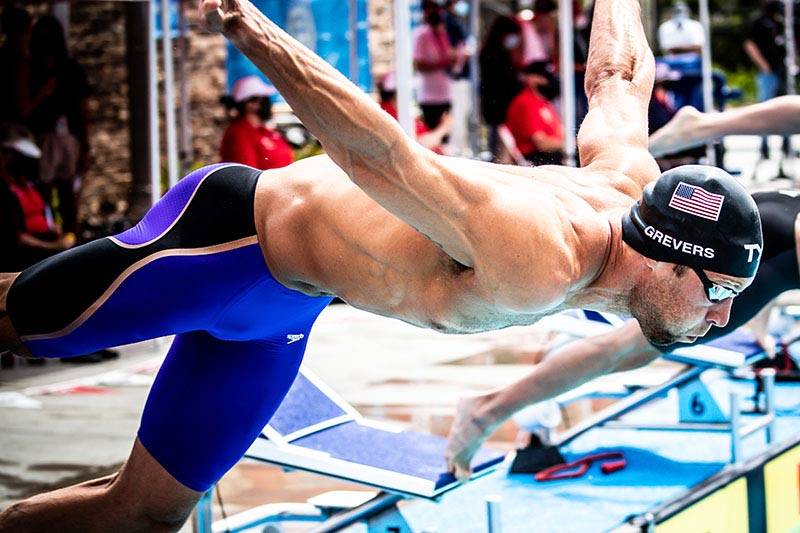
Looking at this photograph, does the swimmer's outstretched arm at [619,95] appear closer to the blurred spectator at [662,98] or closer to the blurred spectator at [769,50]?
the blurred spectator at [662,98]

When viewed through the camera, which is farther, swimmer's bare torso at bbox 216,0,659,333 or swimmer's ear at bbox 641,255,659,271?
swimmer's ear at bbox 641,255,659,271

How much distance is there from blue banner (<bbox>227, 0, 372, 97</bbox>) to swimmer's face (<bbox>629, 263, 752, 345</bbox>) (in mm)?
6515

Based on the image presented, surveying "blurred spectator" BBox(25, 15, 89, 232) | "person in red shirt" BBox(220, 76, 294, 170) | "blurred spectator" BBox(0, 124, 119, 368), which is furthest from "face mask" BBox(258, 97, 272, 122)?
"blurred spectator" BBox(0, 124, 119, 368)

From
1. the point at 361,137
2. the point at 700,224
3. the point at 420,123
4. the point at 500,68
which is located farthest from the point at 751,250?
the point at 420,123

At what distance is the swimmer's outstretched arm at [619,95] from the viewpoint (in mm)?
2917

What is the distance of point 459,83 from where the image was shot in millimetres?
11094

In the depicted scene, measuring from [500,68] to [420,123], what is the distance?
87 centimetres

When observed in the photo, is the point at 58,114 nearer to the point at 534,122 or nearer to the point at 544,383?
the point at 534,122

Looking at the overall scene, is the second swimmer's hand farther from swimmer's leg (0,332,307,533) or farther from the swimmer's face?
the swimmer's face

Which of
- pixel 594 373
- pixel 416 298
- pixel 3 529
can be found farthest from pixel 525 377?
pixel 3 529

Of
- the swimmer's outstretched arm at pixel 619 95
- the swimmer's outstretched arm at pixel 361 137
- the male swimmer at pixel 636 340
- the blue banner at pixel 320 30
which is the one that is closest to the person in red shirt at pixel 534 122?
the blue banner at pixel 320 30

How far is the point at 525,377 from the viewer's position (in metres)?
4.06

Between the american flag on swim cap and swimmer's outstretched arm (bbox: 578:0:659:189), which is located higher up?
swimmer's outstretched arm (bbox: 578:0:659:189)

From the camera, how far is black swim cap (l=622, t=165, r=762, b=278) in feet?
8.16
